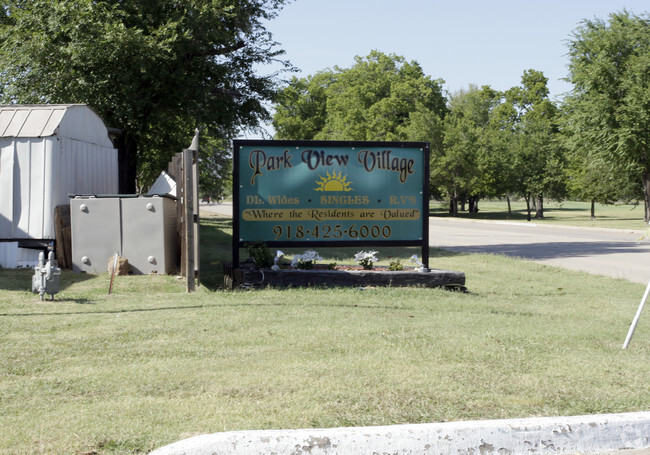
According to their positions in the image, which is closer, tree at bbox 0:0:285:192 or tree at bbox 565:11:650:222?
tree at bbox 0:0:285:192

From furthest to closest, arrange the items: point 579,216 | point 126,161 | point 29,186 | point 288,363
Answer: point 579,216, point 126,161, point 29,186, point 288,363

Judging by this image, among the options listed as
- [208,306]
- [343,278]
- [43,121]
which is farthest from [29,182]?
[343,278]

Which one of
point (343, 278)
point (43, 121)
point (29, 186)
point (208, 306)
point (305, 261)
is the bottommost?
point (208, 306)

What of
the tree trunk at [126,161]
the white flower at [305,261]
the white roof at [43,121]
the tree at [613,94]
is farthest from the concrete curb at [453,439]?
the tree at [613,94]

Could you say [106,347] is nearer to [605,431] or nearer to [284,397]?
[284,397]

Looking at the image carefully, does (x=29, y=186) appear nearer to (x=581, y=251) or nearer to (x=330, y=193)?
(x=330, y=193)

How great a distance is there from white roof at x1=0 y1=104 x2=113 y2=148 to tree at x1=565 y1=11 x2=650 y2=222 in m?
25.9

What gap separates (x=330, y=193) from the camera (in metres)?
10.8

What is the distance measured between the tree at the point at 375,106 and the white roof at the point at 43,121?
4386 cm

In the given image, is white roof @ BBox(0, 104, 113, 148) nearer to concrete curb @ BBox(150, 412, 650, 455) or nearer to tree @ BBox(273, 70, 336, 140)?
concrete curb @ BBox(150, 412, 650, 455)

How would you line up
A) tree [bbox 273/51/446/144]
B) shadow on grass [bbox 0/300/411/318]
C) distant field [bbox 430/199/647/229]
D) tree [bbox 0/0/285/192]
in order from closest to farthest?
shadow on grass [bbox 0/300/411/318], tree [bbox 0/0/285/192], distant field [bbox 430/199/647/229], tree [bbox 273/51/446/144]

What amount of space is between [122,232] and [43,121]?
323 cm

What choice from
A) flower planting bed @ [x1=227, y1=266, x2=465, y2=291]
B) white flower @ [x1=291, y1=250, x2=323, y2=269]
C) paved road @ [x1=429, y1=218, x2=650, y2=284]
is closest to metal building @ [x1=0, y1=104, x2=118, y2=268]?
flower planting bed @ [x1=227, y1=266, x2=465, y2=291]

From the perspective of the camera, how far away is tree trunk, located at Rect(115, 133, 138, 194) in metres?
22.2
